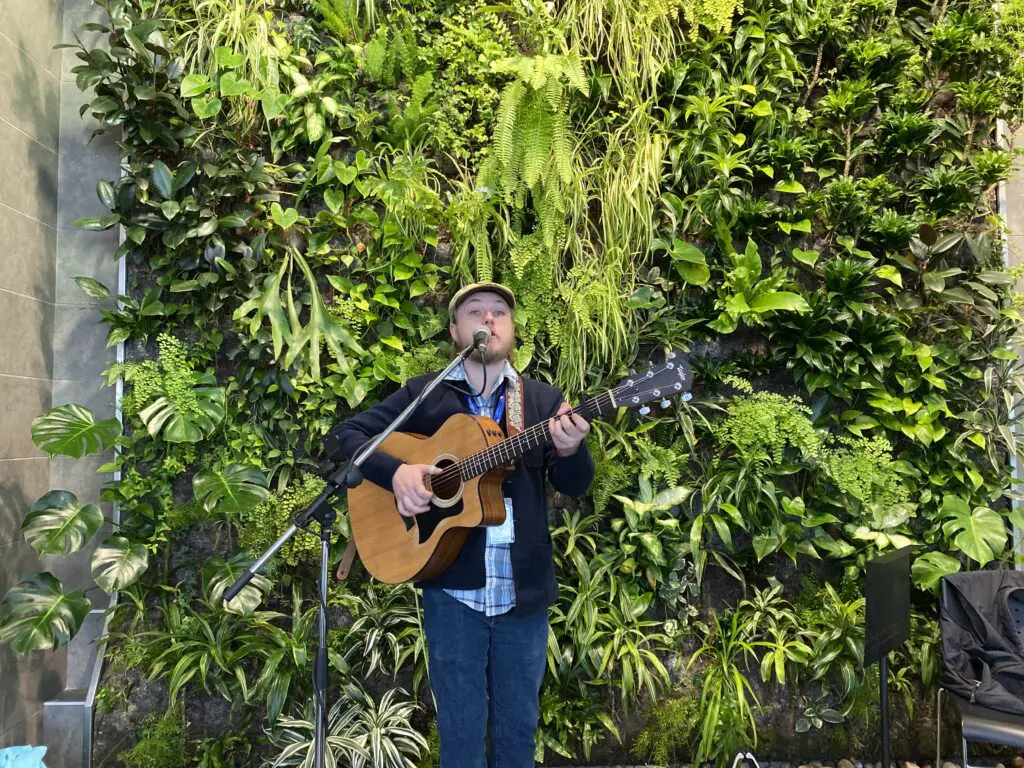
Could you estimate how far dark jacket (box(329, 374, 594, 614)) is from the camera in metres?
1.89

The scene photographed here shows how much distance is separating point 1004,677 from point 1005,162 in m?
2.11

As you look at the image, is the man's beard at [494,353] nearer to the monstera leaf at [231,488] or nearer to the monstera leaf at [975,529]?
the monstera leaf at [231,488]

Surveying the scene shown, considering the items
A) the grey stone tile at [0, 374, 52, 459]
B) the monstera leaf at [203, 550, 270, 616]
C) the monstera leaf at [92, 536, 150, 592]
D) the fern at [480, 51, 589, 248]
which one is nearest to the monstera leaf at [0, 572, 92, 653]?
the monstera leaf at [92, 536, 150, 592]

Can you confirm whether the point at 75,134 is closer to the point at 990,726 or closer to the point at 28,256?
the point at 28,256

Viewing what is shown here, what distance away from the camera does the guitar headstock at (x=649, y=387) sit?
1677mm

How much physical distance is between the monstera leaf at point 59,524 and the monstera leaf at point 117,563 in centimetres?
12

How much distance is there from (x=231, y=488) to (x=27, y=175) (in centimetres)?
158

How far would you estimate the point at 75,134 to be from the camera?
9.84ft

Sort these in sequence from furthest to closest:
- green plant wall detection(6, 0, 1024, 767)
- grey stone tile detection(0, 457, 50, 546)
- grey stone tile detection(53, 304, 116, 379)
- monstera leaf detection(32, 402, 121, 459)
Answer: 1. grey stone tile detection(53, 304, 116, 379)
2. green plant wall detection(6, 0, 1024, 767)
3. grey stone tile detection(0, 457, 50, 546)
4. monstera leaf detection(32, 402, 121, 459)

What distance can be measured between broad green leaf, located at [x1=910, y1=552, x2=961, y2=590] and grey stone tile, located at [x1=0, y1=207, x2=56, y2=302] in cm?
383

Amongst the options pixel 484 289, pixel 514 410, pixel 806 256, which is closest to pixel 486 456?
pixel 514 410

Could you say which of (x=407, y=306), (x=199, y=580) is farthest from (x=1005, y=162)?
(x=199, y=580)

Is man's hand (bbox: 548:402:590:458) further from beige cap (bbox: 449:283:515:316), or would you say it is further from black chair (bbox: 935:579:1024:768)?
black chair (bbox: 935:579:1024:768)

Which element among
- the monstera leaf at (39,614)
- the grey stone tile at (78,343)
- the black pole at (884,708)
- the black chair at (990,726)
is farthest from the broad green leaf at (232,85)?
the black chair at (990,726)
